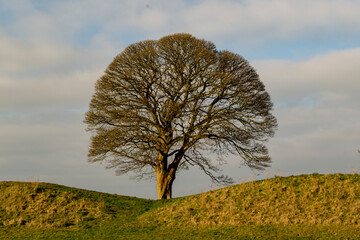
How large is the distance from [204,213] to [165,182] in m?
9.80

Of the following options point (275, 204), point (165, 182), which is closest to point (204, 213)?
point (275, 204)

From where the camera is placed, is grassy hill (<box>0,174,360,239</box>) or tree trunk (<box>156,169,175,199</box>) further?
tree trunk (<box>156,169,175,199</box>)

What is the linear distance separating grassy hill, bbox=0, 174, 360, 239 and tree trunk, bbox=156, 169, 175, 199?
3357 mm

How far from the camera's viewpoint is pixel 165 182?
3106 centimetres

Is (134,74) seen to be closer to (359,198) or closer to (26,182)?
(26,182)

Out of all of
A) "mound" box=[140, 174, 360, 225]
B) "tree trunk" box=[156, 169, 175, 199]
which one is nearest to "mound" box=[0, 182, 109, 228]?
"mound" box=[140, 174, 360, 225]

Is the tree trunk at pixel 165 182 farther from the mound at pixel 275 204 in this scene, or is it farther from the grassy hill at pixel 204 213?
the mound at pixel 275 204

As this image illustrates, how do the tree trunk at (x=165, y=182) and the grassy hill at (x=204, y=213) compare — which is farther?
the tree trunk at (x=165, y=182)

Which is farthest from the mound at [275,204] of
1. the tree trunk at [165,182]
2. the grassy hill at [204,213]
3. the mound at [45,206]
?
the tree trunk at [165,182]

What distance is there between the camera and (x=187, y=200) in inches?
977

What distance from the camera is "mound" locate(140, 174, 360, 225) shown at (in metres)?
19.4

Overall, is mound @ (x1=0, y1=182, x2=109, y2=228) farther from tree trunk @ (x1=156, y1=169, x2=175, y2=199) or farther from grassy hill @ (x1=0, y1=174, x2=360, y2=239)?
tree trunk @ (x1=156, y1=169, x2=175, y2=199)

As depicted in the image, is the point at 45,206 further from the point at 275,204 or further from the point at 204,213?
the point at 275,204

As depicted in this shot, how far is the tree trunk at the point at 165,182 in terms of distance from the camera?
30.9 metres
